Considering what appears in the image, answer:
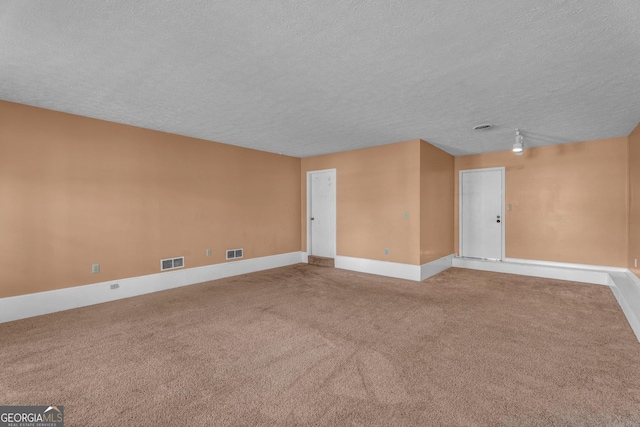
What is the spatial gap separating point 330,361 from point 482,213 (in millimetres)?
5465

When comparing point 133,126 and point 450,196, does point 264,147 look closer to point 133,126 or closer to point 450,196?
point 133,126

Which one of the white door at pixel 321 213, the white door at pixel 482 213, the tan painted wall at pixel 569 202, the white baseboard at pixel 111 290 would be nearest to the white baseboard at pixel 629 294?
the tan painted wall at pixel 569 202

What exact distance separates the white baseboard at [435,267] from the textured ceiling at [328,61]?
2.57 meters

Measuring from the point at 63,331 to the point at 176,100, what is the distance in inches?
110

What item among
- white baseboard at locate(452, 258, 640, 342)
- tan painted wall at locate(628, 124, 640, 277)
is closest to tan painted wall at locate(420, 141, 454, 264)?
white baseboard at locate(452, 258, 640, 342)

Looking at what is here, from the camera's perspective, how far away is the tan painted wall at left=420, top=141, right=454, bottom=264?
5.22 m

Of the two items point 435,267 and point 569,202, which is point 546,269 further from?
point 435,267

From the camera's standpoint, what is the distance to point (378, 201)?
5.66 metres

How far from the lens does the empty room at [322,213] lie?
73.8 inches

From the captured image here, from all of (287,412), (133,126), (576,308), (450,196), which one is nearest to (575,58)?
(576,308)

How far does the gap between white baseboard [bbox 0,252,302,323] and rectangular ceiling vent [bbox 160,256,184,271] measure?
82mm

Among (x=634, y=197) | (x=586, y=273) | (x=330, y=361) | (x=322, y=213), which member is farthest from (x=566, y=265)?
(x=330, y=361)

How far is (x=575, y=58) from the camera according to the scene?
2.30 metres

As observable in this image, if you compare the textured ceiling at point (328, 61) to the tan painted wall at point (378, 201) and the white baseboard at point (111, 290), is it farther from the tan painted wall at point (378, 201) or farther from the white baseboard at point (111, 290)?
the white baseboard at point (111, 290)
